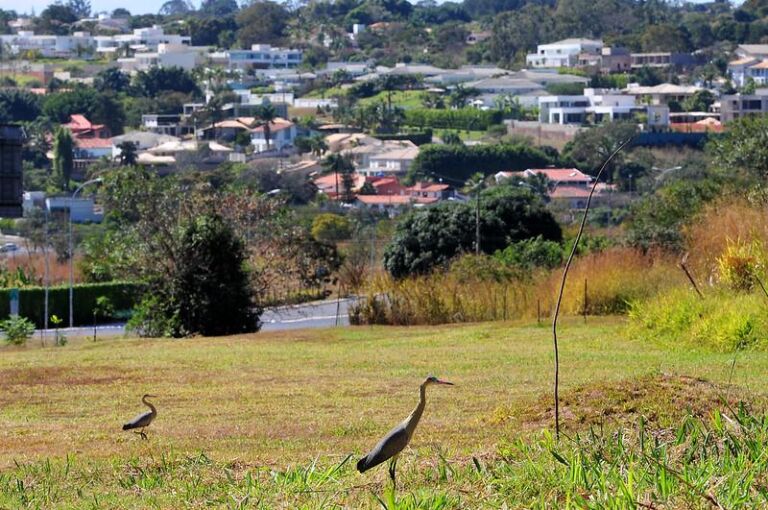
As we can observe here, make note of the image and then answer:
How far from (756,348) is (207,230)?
14.1 meters

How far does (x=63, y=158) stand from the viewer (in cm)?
9669

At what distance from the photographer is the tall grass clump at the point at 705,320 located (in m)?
17.1

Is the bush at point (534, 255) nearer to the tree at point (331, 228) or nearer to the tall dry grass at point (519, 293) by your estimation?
the tall dry grass at point (519, 293)

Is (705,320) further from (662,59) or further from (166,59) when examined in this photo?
(166,59)

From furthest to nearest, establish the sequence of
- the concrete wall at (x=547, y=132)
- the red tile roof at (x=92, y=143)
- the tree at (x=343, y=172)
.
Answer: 1. the concrete wall at (x=547, y=132)
2. the red tile roof at (x=92, y=143)
3. the tree at (x=343, y=172)

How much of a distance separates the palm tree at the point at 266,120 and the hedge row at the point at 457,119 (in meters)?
12.1

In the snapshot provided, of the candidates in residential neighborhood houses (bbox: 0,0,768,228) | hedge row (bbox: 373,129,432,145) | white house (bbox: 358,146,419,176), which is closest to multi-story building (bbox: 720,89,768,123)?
residential neighborhood houses (bbox: 0,0,768,228)

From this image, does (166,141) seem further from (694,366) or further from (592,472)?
(592,472)

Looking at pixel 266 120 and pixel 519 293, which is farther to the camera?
pixel 266 120

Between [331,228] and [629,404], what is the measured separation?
45711 mm

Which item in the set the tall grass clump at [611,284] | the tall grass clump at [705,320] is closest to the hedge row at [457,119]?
the tall grass clump at [611,284]

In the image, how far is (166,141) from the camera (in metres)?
117

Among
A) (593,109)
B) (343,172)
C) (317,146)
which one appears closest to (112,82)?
(317,146)

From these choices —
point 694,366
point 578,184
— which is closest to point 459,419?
point 694,366
